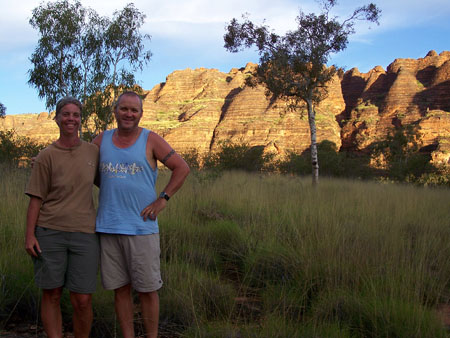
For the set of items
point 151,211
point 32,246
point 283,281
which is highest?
point 151,211

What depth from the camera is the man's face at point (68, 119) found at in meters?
2.52

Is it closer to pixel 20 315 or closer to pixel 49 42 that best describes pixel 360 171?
pixel 49 42

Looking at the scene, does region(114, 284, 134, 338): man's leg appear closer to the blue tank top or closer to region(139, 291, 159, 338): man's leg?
region(139, 291, 159, 338): man's leg

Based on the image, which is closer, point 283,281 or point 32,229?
point 32,229

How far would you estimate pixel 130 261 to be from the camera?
2447 mm

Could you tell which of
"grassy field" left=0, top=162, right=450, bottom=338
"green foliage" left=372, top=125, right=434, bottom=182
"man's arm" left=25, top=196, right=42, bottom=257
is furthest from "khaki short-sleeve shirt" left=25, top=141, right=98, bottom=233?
"green foliage" left=372, top=125, right=434, bottom=182

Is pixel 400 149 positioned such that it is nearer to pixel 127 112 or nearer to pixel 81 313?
pixel 127 112

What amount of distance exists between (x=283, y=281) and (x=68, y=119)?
245 cm

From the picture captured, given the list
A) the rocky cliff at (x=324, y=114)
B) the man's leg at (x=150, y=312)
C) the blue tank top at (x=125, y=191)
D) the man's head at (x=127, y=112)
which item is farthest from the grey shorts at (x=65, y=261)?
the rocky cliff at (x=324, y=114)

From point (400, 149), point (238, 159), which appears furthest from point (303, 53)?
point (400, 149)

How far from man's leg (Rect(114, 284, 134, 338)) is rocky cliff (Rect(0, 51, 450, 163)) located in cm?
5105

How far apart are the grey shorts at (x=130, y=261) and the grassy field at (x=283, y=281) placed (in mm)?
407

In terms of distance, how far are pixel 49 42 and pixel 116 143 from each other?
16.3 m

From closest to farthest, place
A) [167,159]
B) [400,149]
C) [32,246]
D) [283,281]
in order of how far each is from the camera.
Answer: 1. [32,246]
2. [167,159]
3. [283,281]
4. [400,149]
